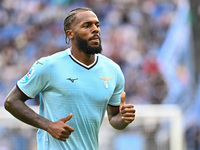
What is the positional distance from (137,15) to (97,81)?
10451 millimetres

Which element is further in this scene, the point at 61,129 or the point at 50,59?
the point at 50,59

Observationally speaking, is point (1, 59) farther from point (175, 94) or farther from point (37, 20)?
point (175, 94)

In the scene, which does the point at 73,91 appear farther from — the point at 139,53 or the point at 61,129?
the point at 139,53

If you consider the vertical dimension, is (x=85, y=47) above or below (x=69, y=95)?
above

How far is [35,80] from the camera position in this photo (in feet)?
15.5

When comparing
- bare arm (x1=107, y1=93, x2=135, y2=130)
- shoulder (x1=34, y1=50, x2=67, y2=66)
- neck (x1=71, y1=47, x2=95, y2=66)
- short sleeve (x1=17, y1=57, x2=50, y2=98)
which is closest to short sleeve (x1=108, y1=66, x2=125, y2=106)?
bare arm (x1=107, y1=93, x2=135, y2=130)

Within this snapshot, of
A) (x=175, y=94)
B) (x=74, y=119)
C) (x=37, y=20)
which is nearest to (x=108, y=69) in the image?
(x=74, y=119)

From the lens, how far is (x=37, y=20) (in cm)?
1560

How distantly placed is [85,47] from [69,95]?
19.6 inches

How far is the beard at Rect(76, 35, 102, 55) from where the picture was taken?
4891 mm

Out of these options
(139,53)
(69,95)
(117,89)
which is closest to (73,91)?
(69,95)

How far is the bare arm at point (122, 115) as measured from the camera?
4578mm

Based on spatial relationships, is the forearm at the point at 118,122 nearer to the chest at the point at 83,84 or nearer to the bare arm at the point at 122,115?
the bare arm at the point at 122,115

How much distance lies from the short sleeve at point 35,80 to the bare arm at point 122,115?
0.75 meters
